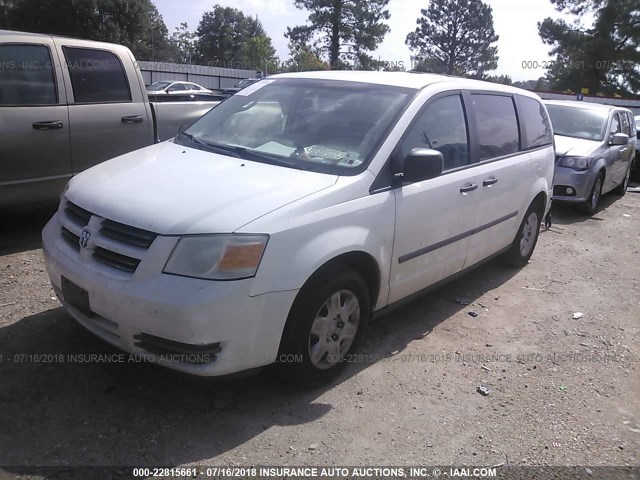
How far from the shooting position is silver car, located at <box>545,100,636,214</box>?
8.79 meters

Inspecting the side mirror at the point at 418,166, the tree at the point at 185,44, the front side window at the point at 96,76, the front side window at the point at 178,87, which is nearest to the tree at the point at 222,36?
the tree at the point at 185,44

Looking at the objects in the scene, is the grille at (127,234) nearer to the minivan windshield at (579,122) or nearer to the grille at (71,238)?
the grille at (71,238)

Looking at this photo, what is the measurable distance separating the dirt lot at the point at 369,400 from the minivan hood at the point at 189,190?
99 centimetres

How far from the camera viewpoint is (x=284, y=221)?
114 inches

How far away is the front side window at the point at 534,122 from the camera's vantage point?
545 cm

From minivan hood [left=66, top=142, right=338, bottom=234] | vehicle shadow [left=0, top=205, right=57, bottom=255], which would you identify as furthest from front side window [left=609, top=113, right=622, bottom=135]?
vehicle shadow [left=0, top=205, right=57, bottom=255]

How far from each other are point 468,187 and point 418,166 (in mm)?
919

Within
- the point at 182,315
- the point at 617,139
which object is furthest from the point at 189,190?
the point at 617,139

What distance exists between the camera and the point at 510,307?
5.02 meters

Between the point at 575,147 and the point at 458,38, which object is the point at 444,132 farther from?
the point at 458,38

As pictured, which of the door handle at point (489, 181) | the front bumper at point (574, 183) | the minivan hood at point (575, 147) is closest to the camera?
the door handle at point (489, 181)

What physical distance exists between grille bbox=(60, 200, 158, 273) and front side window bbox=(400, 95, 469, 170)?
1.74m

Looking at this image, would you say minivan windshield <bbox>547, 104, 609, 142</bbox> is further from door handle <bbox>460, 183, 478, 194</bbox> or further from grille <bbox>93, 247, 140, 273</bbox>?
grille <bbox>93, 247, 140, 273</bbox>

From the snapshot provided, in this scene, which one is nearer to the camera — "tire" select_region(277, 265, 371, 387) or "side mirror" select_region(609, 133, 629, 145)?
"tire" select_region(277, 265, 371, 387)
